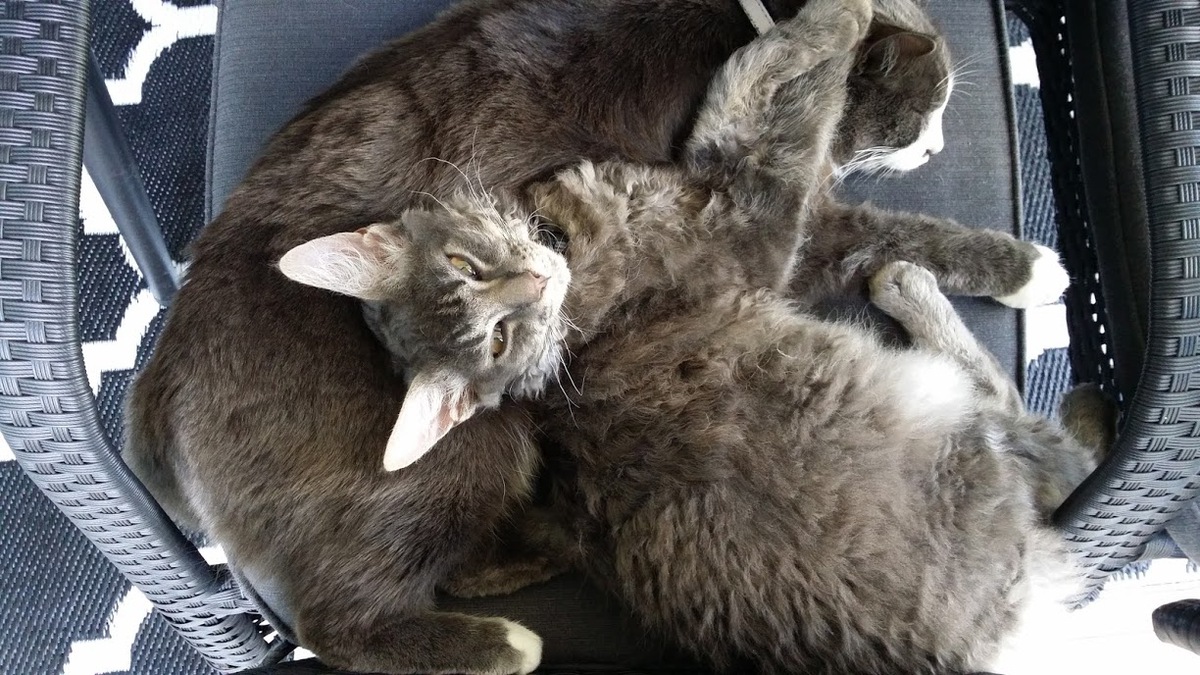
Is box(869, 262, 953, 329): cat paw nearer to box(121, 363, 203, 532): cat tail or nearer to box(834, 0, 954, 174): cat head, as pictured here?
box(834, 0, 954, 174): cat head

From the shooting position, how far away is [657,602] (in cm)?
105

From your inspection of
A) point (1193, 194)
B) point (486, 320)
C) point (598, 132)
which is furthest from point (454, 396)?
point (1193, 194)

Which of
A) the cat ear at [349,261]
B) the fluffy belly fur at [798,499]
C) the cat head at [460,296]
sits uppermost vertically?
the cat ear at [349,261]

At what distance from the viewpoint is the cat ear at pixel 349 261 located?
38.0 inches

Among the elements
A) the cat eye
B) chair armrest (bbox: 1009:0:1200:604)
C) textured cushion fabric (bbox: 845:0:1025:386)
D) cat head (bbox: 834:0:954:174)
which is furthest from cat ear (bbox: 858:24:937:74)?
the cat eye

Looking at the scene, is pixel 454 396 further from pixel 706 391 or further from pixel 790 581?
pixel 790 581

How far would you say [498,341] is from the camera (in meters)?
1.15

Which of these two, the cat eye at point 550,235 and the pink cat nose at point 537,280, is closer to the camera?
the pink cat nose at point 537,280

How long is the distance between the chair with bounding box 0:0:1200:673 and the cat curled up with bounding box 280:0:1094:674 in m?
0.14

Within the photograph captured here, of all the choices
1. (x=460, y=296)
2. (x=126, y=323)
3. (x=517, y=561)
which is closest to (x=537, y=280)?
(x=460, y=296)

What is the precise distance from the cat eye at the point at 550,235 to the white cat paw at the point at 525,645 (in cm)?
54

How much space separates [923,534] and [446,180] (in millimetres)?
767

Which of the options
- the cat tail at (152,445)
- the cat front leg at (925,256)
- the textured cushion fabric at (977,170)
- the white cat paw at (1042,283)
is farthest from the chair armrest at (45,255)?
the white cat paw at (1042,283)

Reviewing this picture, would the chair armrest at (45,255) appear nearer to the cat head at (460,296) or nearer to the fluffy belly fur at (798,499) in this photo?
the cat head at (460,296)
